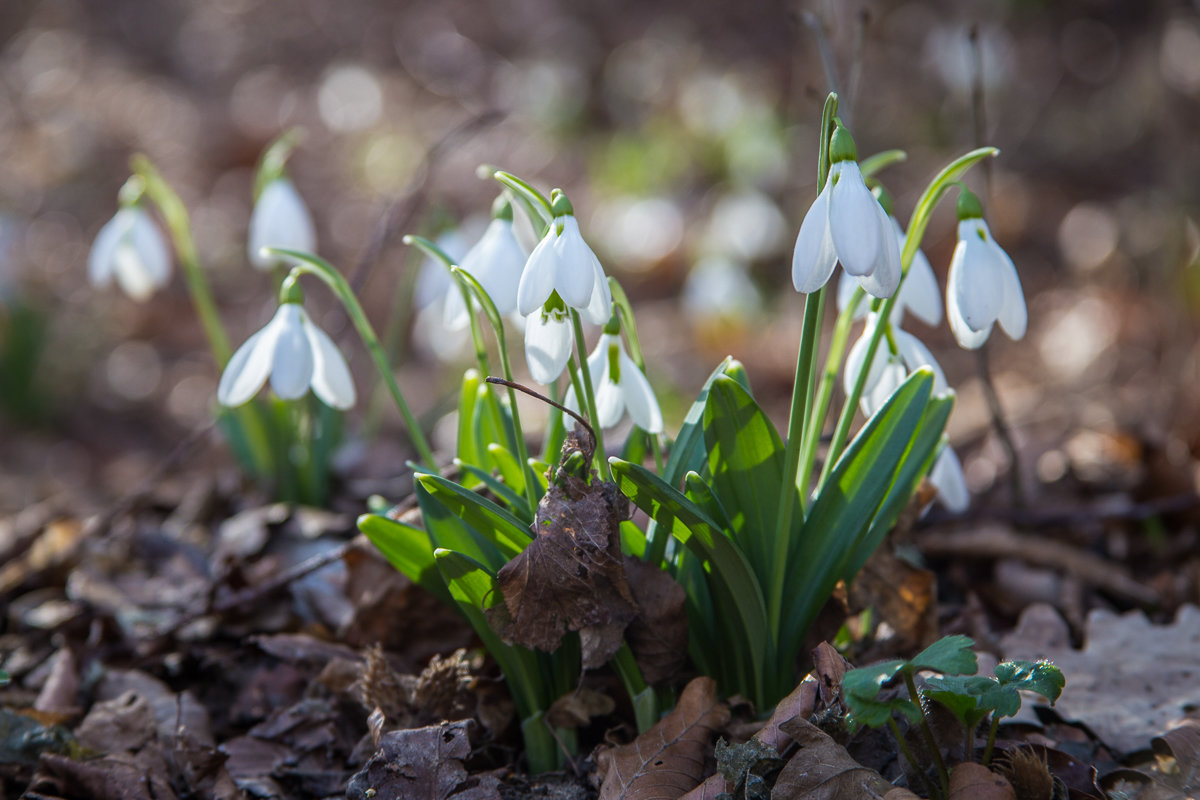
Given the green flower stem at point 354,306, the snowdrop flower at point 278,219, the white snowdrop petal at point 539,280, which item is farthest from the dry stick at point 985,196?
the snowdrop flower at point 278,219

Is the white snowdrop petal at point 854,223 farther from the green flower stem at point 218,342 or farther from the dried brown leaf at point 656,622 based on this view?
the green flower stem at point 218,342

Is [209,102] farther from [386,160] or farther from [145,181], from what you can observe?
[145,181]

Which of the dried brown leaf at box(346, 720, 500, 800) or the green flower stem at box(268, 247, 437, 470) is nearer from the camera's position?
the dried brown leaf at box(346, 720, 500, 800)

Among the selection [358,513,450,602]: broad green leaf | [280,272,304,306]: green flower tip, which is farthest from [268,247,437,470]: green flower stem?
[358,513,450,602]: broad green leaf

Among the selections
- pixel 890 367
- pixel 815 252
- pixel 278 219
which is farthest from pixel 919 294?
pixel 278 219

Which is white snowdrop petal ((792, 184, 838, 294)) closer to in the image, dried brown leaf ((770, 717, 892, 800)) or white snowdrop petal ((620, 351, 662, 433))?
white snowdrop petal ((620, 351, 662, 433))
